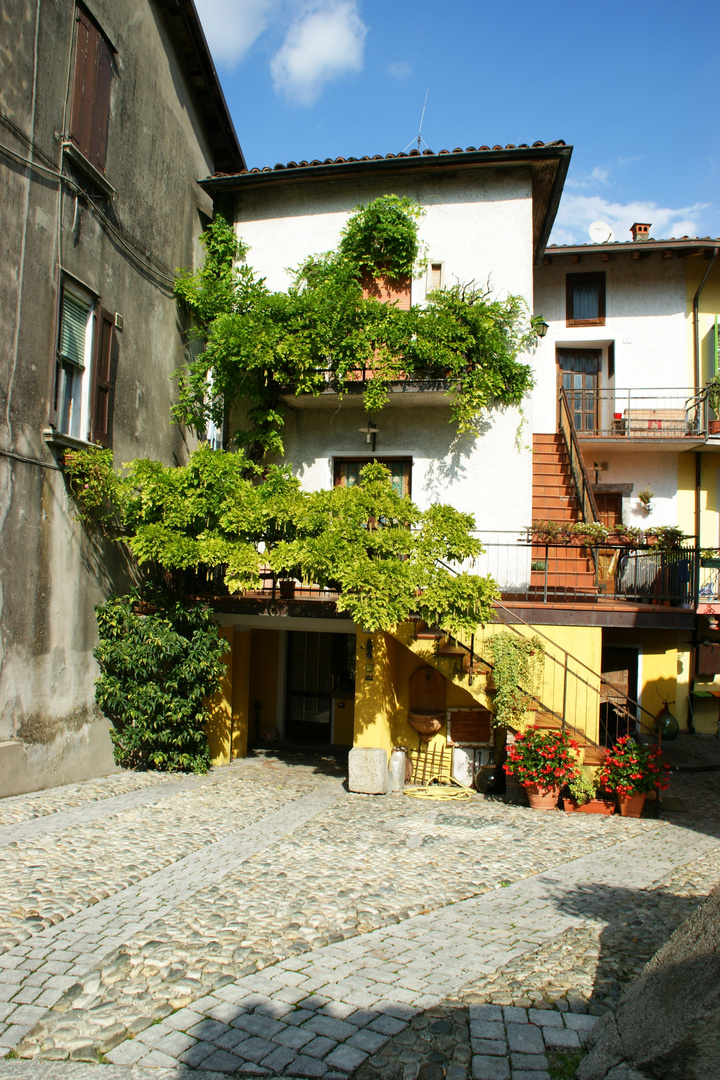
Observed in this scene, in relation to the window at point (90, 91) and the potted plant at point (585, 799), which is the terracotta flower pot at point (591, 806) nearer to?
the potted plant at point (585, 799)

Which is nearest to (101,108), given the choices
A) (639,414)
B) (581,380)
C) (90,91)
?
(90,91)

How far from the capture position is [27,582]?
8867mm

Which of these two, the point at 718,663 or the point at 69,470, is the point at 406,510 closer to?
the point at 69,470

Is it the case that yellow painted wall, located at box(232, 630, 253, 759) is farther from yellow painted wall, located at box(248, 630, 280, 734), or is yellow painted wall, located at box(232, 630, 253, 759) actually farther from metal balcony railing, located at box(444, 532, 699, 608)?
metal balcony railing, located at box(444, 532, 699, 608)

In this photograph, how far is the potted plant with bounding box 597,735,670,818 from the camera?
9125 millimetres

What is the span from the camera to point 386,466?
13.2 metres

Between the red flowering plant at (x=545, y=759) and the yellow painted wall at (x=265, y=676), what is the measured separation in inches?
246

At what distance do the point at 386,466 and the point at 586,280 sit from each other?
7.90 metres

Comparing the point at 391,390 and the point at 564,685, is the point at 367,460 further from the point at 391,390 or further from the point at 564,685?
the point at 564,685

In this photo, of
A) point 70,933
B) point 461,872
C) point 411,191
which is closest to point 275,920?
point 70,933

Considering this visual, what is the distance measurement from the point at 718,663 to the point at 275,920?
41.3 feet

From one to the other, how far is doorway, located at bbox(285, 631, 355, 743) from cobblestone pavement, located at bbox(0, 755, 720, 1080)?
5103mm

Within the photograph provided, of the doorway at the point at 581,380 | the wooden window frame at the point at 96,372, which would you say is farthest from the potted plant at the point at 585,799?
the doorway at the point at 581,380

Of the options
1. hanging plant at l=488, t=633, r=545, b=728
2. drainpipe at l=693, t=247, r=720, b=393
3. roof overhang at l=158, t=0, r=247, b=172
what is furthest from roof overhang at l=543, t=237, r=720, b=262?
hanging plant at l=488, t=633, r=545, b=728
